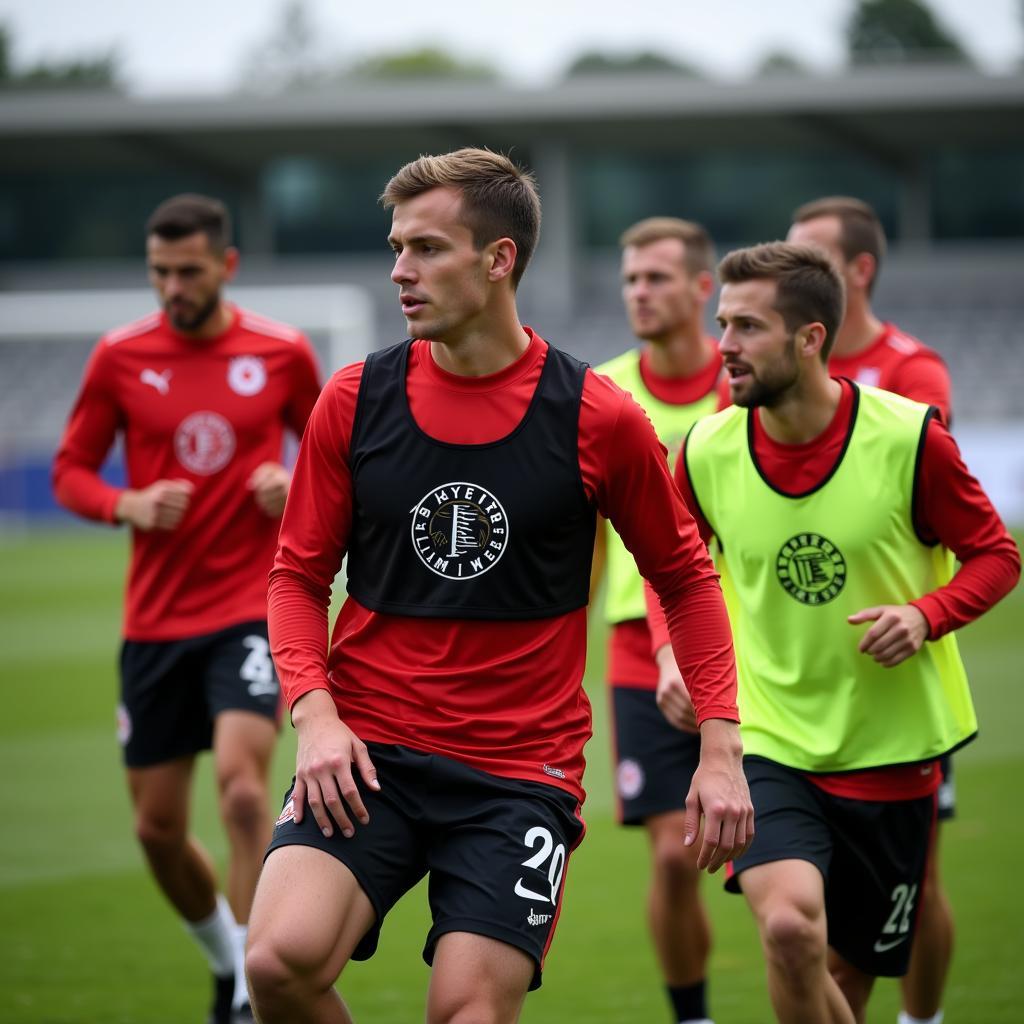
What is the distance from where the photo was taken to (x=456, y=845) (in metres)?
3.51

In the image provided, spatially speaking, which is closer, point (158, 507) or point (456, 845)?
point (456, 845)

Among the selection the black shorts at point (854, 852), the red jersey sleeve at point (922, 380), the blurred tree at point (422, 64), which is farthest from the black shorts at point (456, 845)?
the blurred tree at point (422, 64)

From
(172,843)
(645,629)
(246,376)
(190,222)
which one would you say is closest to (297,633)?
(645,629)

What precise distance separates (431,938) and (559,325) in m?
34.3

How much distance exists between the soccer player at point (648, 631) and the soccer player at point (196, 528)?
4.07 feet

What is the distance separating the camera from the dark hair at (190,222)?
6070 millimetres

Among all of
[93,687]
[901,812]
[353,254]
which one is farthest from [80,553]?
[901,812]

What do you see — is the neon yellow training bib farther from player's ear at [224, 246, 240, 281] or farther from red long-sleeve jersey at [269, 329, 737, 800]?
player's ear at [224, 246, 240, 281]

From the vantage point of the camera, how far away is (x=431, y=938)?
11.2 ft

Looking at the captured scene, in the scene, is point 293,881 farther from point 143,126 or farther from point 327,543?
point 143,126

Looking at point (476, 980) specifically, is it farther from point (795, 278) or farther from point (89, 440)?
point (89, 440)

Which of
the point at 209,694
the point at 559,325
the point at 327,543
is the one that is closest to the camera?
the point at 327,543

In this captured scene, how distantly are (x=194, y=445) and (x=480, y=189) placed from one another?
2.75 meters

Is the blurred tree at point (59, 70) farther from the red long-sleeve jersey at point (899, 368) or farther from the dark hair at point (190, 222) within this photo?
the red long-sleeve jersey at point (899, 368)
